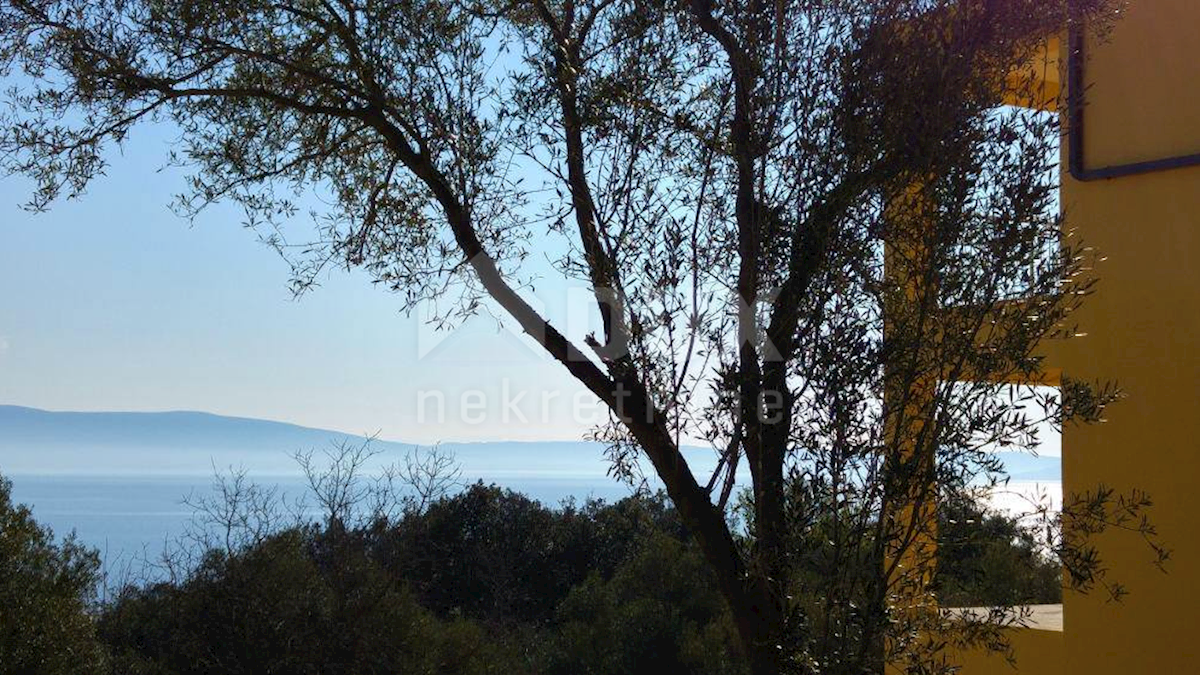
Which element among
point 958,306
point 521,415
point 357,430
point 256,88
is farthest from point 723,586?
point 357,430

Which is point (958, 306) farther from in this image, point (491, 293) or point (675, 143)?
point (491, 293)

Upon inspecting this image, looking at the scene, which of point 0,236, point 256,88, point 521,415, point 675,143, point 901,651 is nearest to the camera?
point 901,651

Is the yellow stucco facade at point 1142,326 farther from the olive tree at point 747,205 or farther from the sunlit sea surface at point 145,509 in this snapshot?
the olive tree at point 747,205

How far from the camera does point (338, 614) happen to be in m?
11.2

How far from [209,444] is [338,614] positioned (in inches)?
245

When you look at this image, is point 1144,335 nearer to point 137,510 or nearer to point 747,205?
point 747,205

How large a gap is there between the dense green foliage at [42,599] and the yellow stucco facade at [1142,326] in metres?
7.09

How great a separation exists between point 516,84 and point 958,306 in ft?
8.15

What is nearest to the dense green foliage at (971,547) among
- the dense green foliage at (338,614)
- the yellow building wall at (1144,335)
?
the dense green foliage at (338,614)

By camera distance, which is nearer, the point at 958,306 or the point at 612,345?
the point at 958,306

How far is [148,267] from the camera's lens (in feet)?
62.7

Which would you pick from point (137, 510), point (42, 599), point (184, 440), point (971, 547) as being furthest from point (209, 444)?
point (971, 547)

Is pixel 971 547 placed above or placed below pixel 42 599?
above

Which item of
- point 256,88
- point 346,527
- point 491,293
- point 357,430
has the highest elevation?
point 256,88
